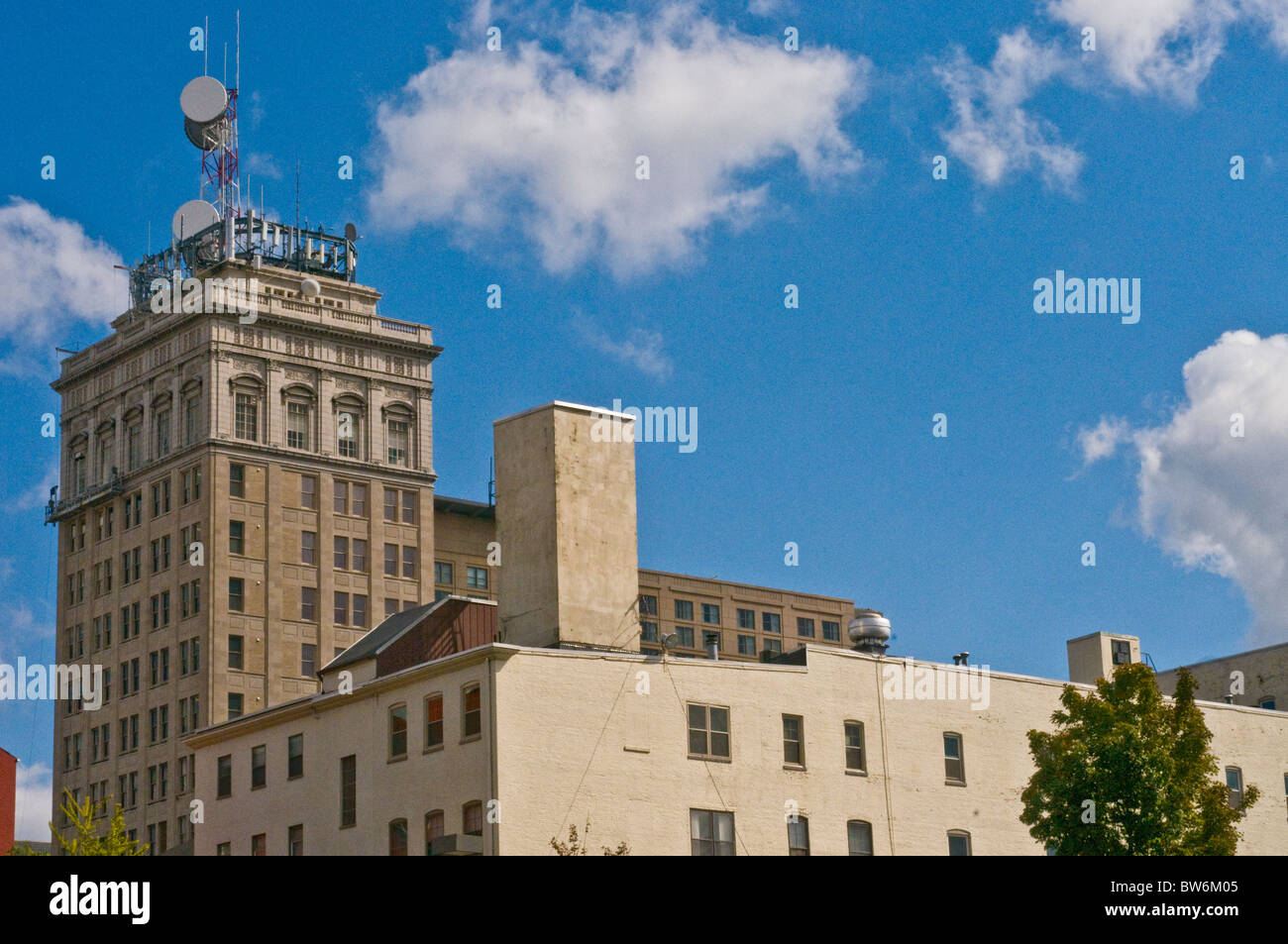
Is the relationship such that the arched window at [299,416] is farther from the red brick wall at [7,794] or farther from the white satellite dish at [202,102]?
the red brick wall at [7,794]

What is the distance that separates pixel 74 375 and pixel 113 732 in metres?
30.2

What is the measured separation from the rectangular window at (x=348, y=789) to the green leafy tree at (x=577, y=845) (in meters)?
9.58

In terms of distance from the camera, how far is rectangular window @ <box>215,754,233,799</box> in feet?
250

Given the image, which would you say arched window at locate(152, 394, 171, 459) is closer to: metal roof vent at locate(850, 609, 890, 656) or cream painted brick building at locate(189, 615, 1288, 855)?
cream painted brick building at locate(189, 615, 1288, 855)

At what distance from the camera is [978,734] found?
238 ft

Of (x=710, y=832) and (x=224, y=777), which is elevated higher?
(x=224, y=777)

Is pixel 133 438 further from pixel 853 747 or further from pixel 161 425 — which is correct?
pixel 853 747

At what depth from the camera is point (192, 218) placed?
498 feet

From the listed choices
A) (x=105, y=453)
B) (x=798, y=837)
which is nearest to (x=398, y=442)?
(x=105, y=453)

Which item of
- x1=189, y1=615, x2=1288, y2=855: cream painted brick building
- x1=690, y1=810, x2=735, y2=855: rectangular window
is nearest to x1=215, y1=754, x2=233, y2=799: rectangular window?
x1=189, y1=615, x2=1288, y2=855: cream painted brick building

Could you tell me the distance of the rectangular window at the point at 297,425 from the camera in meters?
144

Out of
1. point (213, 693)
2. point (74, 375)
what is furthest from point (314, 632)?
point (74, 375)

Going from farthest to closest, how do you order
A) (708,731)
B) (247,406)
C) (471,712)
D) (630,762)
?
(247,406) < (708,731) < (630,762) < (471,712)

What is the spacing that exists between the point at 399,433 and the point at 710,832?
87814 millimetres
